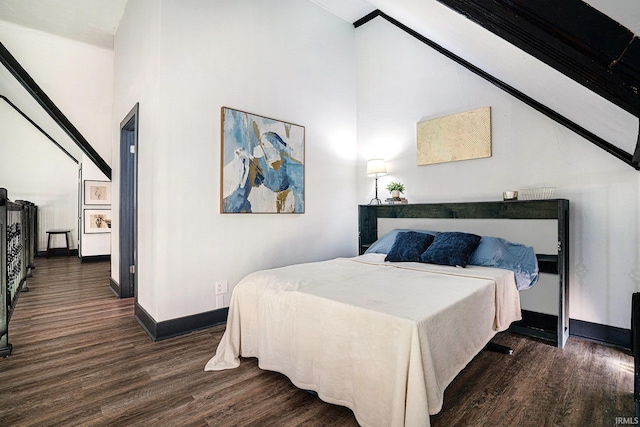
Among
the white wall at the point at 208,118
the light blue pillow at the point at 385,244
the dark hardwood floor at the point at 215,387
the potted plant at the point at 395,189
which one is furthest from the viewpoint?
the potted plant at the point at 395,189

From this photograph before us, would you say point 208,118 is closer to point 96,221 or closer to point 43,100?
point 43,100

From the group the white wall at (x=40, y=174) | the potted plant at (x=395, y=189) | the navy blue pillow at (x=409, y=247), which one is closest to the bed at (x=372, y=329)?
the navy blue pillow at (x=409, y=247)

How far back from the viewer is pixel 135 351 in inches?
93.4

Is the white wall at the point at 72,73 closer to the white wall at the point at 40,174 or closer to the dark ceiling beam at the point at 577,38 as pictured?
the white wall at the point at 40,174

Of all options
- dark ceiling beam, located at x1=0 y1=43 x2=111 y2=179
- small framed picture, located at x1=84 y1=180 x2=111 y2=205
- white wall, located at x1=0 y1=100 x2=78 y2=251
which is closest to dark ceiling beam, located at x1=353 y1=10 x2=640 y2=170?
dark ceiling beam, located at x1=0 y1=43 x2=111 y2=179

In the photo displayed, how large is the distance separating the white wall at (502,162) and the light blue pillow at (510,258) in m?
0.43

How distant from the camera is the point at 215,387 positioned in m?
1.88

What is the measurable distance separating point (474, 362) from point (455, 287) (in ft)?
2.32

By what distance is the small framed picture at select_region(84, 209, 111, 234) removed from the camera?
6.52 meters

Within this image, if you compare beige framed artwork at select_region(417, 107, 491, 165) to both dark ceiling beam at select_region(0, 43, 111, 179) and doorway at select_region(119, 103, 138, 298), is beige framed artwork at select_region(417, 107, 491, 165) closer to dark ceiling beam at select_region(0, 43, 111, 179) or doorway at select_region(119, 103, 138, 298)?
doorway at select_region(119, 103, 138, 298)

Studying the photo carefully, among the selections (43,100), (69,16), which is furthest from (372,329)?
(43,100)

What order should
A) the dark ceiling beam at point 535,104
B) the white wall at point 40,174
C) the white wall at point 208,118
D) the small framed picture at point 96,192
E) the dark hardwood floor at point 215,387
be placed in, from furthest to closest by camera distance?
the white wall at point 40,174 → the small framed picture at point 96,192 → the white wall at point 208,118 → the dark ceiling beam at point 535,104 → the dark hardwood floor at point 215,387

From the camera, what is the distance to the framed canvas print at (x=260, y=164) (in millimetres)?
3014

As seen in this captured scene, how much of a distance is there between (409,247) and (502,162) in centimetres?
127
